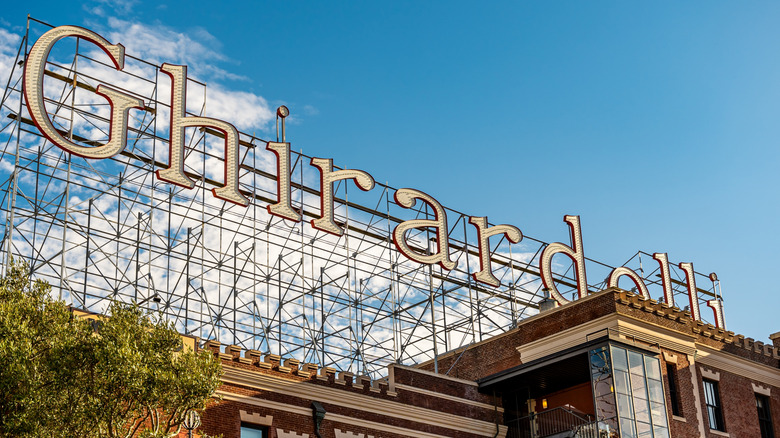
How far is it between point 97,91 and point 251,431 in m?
13.4

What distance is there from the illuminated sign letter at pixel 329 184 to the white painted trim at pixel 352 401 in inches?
350

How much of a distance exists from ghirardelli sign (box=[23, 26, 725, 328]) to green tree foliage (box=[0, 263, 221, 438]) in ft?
35.9

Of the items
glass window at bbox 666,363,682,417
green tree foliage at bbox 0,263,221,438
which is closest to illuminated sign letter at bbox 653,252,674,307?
glass window at bbox 666,363,682,417

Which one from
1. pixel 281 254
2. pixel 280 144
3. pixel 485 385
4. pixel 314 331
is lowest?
pixel 485 385

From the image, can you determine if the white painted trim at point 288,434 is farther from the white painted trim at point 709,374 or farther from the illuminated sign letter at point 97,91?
the white painted trim at point 709,374

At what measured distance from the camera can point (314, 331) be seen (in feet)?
142

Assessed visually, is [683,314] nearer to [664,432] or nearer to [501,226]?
[664,432]

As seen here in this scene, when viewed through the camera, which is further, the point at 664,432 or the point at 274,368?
the point at 664,432

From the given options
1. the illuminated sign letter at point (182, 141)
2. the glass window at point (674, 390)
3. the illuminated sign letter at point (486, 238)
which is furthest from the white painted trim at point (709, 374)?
the illuminated sign letter at point (182, 141)

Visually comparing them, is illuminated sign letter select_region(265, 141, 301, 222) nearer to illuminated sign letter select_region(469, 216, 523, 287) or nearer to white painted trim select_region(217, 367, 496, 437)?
white painted trim select_region(217, 367, 496, 437)

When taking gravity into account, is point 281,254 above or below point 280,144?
below

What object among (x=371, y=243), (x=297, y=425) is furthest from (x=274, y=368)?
(x=371, y=243)

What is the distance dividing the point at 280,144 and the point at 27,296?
1747cm

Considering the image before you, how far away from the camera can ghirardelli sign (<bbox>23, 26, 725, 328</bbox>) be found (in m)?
34.6
